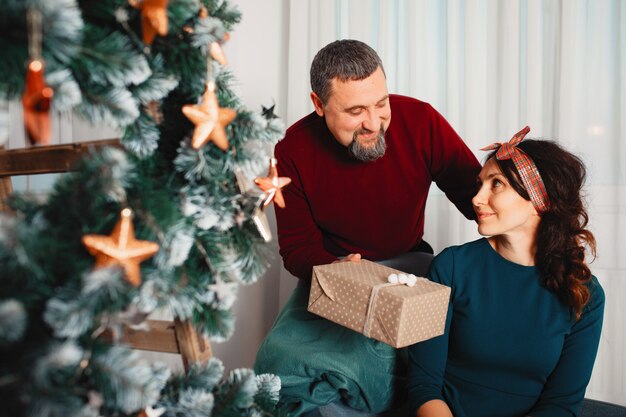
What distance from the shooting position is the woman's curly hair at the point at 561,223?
1.35 metres

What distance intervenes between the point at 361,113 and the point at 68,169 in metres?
0.99

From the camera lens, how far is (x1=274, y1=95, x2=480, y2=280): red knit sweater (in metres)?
1.80

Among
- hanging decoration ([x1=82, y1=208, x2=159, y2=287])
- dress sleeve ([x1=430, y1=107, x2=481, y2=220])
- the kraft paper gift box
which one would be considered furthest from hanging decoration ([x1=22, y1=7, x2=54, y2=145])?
dress sleeve ([x1=430, y1=107, x2=481, y2=220])

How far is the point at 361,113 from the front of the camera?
168 centimetres

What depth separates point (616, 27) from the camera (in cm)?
200

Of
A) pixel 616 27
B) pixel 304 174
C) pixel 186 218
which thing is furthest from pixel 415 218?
pixel 186 218

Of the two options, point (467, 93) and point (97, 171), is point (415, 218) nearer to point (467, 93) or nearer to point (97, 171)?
point (467, 93)

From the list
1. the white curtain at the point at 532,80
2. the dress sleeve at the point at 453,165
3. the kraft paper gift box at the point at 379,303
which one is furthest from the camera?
the white curtain at the point at 532,80

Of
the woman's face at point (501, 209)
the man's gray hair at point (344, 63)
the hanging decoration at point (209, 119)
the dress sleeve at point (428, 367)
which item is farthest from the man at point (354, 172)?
the hanging decoration at point (209, 119)

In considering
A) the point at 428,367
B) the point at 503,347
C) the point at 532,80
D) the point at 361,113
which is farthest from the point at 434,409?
the point at 532,80

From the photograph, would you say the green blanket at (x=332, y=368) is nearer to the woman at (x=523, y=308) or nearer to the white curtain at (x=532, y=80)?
the woman at (x=523, y=308)

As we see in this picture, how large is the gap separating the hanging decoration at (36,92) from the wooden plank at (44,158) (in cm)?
20

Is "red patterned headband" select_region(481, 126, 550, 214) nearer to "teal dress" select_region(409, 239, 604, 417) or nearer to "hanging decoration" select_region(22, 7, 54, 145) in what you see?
"teal dress" select_region(409, 239, 604, 417)

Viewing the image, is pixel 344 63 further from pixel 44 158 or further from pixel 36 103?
pixel 36 103
